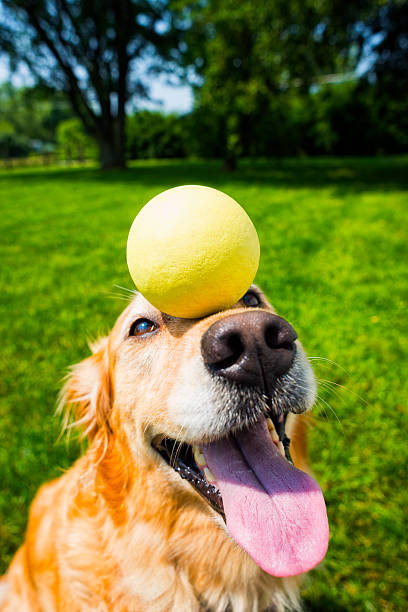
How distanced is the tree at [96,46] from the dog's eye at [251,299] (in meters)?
24.2

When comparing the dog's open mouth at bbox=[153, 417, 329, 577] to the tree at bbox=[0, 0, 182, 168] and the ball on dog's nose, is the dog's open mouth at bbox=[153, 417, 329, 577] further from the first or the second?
the tree at bbox=[0, 0, 182, 168]

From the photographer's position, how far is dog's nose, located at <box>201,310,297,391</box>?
4.35ft

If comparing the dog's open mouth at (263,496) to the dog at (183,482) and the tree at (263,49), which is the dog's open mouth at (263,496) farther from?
the tree at (263,49)

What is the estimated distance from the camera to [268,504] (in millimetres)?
A: 1498

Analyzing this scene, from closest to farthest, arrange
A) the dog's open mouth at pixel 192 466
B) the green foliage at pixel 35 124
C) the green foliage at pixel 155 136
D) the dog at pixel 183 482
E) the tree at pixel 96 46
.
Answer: the dog at pixel 183 482 < the dog's open mouth at pixel 192 466 < the tree at pixel 96 46 < the green foliage at pixel 155 136 < the green foliage at pixel 35 124

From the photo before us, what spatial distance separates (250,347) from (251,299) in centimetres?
81

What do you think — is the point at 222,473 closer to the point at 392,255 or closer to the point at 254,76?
the point at 392,255

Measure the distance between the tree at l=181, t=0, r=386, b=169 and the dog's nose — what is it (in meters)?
15.2

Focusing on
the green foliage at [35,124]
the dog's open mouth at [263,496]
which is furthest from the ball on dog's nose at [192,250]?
the green foliage at [35,124]

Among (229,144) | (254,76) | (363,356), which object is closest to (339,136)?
(229,144)

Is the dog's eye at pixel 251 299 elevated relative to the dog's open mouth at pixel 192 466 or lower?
elevated

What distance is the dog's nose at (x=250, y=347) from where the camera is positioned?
1.33 metres

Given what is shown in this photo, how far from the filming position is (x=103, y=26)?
20.7 m

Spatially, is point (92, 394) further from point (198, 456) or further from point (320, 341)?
point (320, 341)
